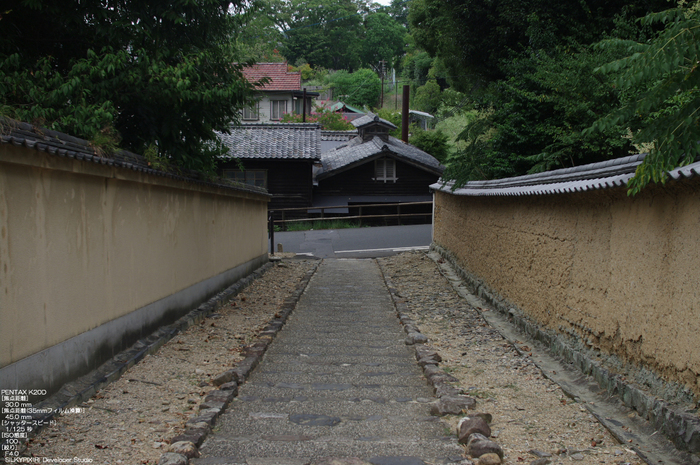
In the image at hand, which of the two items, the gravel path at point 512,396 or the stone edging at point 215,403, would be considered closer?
the stone edging at point 215,403

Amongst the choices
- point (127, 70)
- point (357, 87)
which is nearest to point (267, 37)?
point (357, 87)

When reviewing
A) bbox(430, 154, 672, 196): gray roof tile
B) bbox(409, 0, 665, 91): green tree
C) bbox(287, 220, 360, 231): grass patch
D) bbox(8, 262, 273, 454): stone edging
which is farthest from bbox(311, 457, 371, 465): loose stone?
bbox(287, 220, 360, 231): grass patch

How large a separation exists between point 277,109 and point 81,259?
3873 cm

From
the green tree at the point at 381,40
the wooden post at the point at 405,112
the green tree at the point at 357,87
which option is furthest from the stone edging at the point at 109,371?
the green tree at the point at 381,40

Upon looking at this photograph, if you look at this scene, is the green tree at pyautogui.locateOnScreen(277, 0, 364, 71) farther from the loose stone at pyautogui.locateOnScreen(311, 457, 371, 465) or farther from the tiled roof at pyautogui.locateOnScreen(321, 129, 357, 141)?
the loose stone at pyautogui.locateOnScreen(311, 457, 371, 465)

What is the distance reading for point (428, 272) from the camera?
47.5 ft

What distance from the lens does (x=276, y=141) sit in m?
30.1

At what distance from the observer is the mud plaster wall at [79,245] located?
4246 millimetres

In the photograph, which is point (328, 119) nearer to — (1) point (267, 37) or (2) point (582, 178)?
(1) point (267, 37)

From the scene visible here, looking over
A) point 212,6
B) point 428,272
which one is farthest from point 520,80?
point 212,6

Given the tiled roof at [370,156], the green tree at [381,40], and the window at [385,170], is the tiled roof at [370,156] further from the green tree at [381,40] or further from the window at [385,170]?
the green tree at [381,40]

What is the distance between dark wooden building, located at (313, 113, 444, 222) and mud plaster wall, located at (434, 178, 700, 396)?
69.9 feet

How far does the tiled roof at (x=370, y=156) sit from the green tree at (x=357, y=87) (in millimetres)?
27578

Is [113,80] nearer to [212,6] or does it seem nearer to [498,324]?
[212,6]
